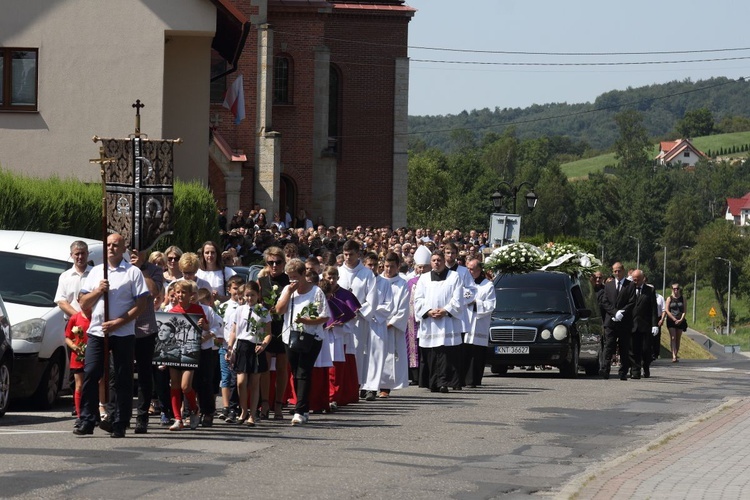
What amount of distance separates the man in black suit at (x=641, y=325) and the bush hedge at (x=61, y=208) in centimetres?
833

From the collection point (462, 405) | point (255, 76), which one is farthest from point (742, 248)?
point (462, 405)

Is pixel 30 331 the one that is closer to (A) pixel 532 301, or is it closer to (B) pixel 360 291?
(B) pixel 360 291

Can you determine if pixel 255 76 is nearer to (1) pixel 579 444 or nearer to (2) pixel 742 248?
(1) pixel 579 444

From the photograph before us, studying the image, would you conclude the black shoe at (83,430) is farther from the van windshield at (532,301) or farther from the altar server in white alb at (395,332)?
the van windshield at (532,301)

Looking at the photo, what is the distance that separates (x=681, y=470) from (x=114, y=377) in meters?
4.85

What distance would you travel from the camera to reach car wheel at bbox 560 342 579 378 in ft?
81.4

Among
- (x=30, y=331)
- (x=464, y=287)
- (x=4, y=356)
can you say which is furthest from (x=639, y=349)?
(x=4, y=356)

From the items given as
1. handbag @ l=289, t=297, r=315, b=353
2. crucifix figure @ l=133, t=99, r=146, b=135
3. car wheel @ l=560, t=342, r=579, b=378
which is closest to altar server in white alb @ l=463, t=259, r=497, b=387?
car wheel @ l=560, t=342, r=579, b=378

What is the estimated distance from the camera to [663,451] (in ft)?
45.4

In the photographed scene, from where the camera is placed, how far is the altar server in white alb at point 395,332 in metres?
19.6

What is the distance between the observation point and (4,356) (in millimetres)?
15172

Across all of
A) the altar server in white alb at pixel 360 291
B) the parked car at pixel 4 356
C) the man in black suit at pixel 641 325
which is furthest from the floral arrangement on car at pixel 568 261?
the parked car at pixel 4 356

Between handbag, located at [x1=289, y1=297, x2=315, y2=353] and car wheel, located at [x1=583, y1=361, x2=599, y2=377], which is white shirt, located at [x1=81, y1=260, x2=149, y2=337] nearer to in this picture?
handbag, located at [x1=289, y1=297, x2=315, y2=353]

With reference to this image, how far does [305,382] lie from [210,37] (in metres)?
19.8
